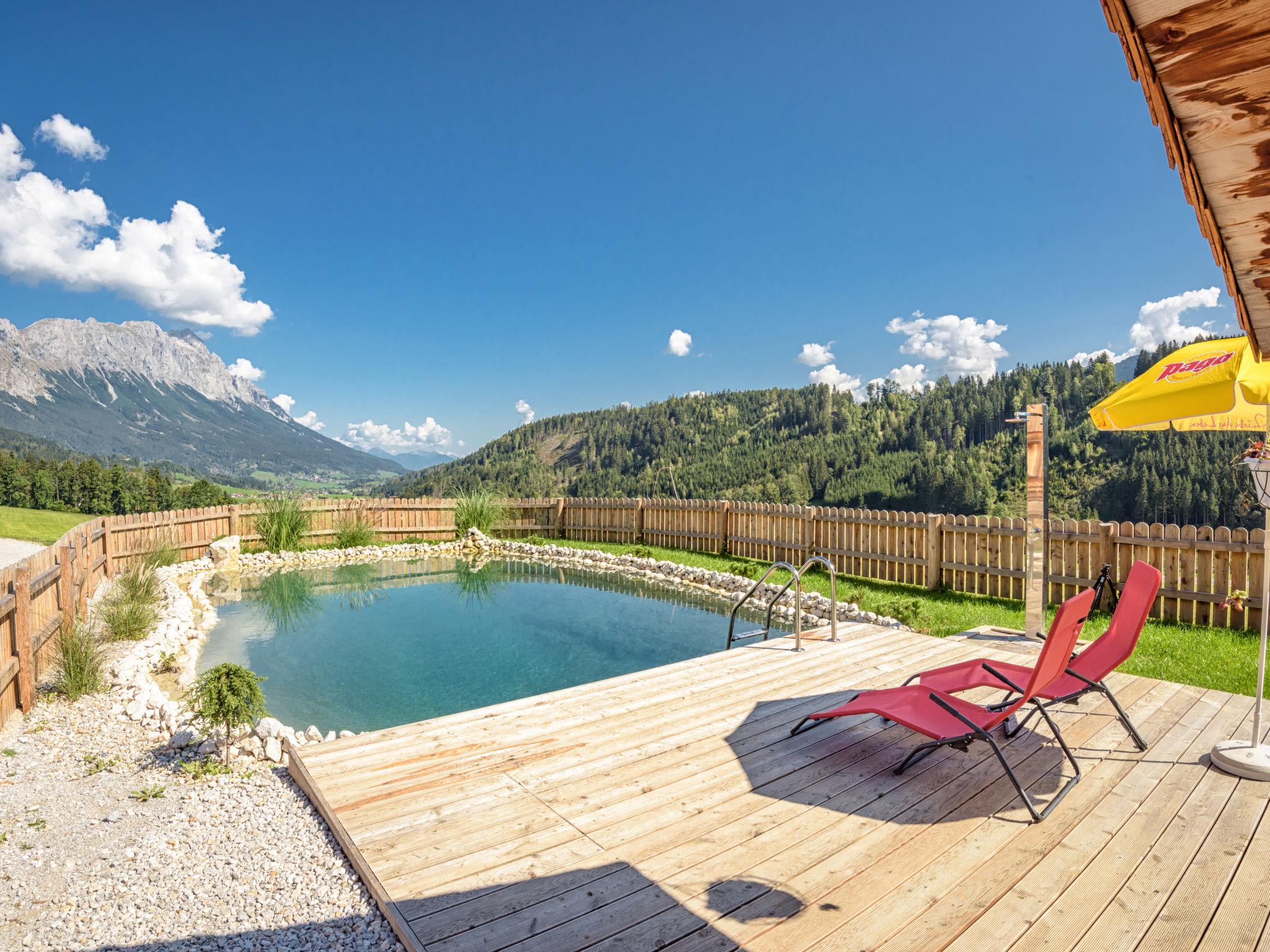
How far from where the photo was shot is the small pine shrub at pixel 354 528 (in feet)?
49.7

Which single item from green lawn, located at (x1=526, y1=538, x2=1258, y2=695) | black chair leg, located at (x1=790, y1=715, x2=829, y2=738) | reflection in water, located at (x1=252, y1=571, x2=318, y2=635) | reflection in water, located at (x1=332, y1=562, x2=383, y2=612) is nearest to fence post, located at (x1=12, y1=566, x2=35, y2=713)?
reflection in water, located at (x1=252, y1=571, x2=318, y2=635)

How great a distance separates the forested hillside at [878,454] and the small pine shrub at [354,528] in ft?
12.5

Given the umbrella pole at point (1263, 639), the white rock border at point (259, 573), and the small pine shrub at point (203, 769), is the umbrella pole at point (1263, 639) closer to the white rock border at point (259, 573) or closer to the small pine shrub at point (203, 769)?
the white rock border at point (259, 573)

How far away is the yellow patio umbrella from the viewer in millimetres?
3096

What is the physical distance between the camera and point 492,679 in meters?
6.30

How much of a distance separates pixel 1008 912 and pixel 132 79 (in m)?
50.3

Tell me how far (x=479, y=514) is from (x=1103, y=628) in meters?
13.5

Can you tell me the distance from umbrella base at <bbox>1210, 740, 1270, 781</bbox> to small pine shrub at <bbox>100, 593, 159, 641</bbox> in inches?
365

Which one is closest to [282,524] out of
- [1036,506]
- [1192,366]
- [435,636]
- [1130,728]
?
[435,636]

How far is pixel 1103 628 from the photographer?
6.50 m

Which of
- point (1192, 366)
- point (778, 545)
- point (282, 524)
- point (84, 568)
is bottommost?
point (778, 545)

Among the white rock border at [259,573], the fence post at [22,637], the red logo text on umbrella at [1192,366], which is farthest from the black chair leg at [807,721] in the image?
the fence post at [22,637]

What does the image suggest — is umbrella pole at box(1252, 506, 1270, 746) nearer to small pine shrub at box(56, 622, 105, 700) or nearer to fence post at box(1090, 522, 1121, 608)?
fence post at box(1090, 522, 1121, 608)

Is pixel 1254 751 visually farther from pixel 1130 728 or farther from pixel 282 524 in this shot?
pixel 282 524
